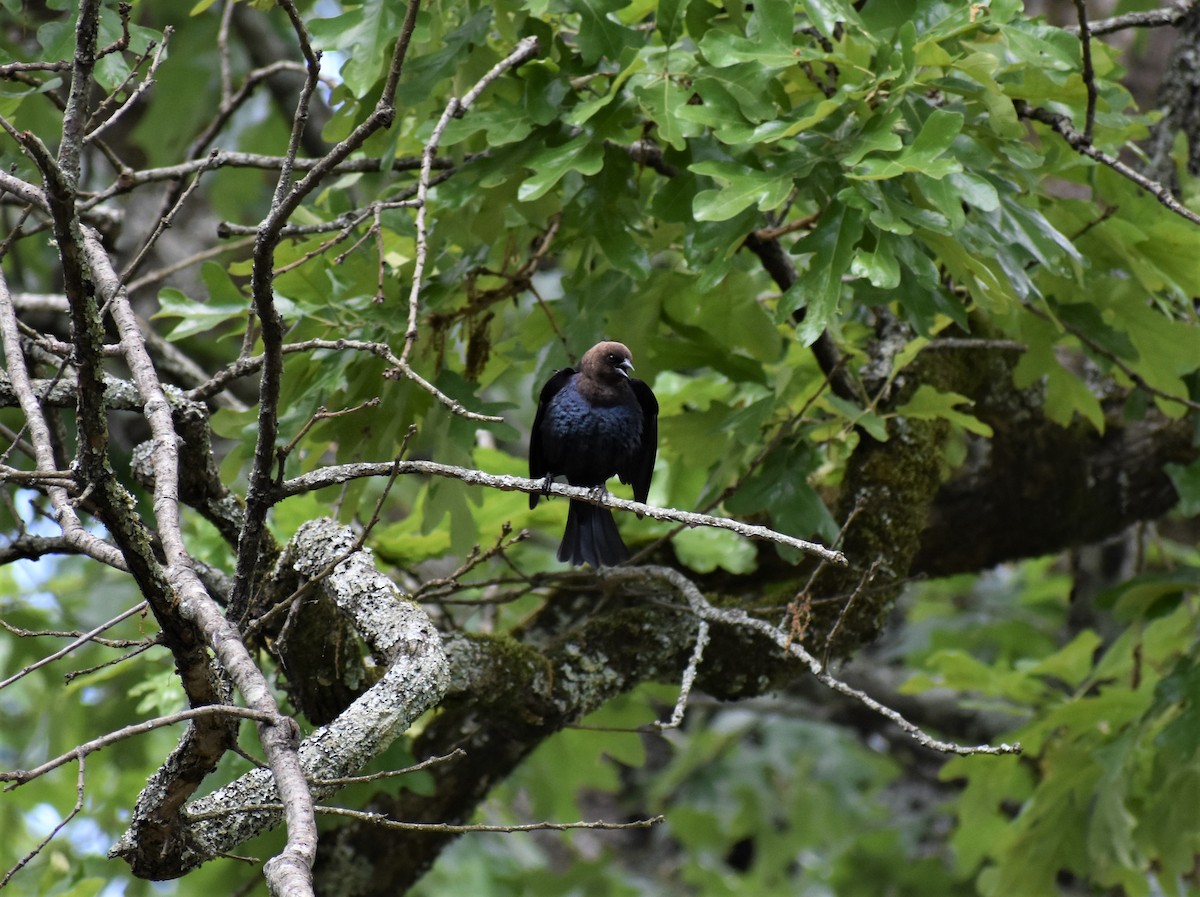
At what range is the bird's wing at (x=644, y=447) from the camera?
364cm

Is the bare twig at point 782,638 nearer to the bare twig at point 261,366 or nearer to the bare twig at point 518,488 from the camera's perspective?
the bare twig at point 518,488

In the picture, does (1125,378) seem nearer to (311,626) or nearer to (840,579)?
(840,579)

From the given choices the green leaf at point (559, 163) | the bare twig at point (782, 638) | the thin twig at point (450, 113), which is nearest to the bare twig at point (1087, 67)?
the green leaf at point (559, 163)

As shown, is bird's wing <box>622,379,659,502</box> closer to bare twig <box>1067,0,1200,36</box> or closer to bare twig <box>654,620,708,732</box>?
bare twig <box>654,620,708,732</box>

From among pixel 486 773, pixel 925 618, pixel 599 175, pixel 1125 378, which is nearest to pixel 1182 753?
pixel 1125 378

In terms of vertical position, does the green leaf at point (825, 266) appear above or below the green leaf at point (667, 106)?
below

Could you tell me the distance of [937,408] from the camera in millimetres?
3480

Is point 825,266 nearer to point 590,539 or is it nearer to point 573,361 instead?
point 573,361

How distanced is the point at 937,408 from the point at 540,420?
1182mm

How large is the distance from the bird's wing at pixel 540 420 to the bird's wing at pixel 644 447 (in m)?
0.20

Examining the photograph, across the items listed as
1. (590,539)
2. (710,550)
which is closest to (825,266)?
(590,539)

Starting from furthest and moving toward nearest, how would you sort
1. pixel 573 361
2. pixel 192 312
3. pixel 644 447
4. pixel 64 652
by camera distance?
pixel 644 447 → pixel 573 361 → pixel 192 312 → pixel 64 652

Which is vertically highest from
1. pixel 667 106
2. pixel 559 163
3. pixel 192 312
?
pixel 667 106

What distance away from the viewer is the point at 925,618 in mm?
7555
